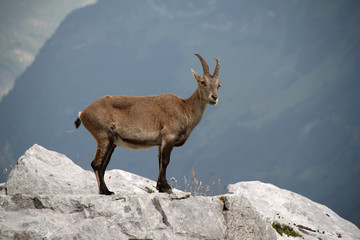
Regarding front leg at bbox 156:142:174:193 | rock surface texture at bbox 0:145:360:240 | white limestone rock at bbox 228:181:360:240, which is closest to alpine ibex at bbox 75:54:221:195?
front leg at bbox 156:142:174:193

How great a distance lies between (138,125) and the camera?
9133 mm

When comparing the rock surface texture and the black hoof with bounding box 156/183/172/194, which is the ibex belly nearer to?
the black hoof with bounding box 156/183/172/194

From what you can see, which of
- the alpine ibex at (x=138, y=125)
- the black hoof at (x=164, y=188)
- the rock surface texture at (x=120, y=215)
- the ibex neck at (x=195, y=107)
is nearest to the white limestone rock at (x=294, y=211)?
the rock surface texture at (x=120, y=215)

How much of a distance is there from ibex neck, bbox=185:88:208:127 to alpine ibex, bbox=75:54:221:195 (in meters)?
0.03

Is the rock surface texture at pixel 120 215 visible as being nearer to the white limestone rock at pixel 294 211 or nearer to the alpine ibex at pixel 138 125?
the alpine ibex at pixel 138 125

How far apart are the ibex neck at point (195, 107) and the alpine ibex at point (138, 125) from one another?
0.10 feet

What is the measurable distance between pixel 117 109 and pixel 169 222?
3087 millimetres

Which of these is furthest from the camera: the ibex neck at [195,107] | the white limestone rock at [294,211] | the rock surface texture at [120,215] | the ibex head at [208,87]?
the white limestone rock at [294,211]

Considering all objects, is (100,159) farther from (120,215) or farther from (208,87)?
(208,87)

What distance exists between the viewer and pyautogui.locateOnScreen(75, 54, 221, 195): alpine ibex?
8.87 meters

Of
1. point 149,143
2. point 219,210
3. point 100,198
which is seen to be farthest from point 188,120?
point 100,198

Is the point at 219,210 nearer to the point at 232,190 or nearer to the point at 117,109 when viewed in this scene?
the point at 117,109

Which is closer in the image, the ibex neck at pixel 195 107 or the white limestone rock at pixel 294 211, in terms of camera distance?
the ibex neck at pixel 195 107

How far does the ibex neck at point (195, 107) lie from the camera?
31.9 ft
